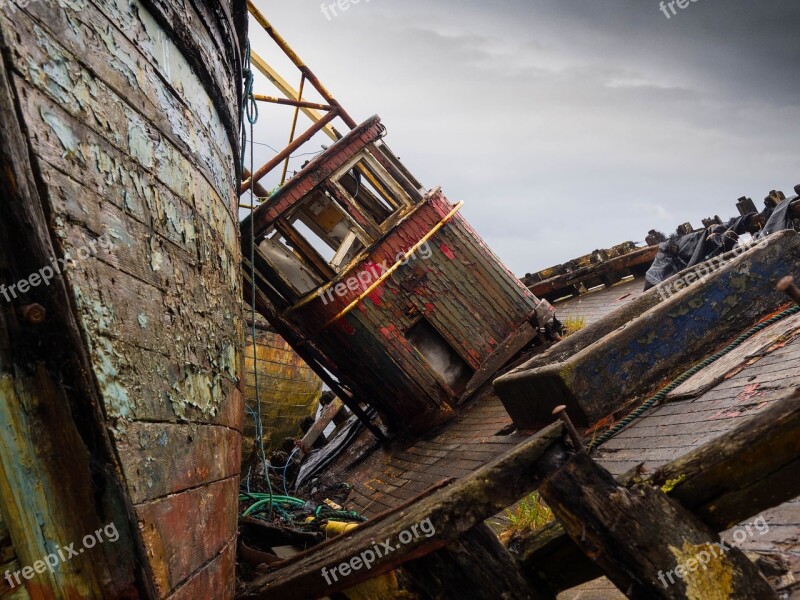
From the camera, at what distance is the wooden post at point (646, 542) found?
149 centimetres

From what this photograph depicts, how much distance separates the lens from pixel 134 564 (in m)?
1.87

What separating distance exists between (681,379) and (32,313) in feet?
14.0

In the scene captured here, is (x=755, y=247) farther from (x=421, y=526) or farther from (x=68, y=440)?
(x=68, y=440)

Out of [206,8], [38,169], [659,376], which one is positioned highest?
[206,8]

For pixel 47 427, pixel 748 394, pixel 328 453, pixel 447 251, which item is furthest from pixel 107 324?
pixel 328 453

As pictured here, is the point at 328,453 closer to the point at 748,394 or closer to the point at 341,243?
the point at 341,243

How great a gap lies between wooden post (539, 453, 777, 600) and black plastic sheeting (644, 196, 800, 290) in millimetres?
6522

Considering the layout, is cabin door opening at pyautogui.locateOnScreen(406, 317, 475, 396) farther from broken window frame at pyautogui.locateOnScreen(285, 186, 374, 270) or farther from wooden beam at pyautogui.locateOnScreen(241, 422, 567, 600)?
wooden beam at pyautogui.locateOnScreen(241, 422, 567, 600)

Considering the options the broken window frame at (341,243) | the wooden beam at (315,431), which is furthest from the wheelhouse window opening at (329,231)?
the wooden beam at (315,431)

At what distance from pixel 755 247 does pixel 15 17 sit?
5.17 meters

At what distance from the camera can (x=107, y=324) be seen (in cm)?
194

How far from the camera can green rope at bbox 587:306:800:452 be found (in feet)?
13.1

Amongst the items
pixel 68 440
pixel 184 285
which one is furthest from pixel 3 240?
pixel 184 285

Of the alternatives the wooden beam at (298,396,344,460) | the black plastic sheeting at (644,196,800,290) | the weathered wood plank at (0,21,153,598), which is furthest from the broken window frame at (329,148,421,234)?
A: the weathered wood plank at (0,21,153,598)
